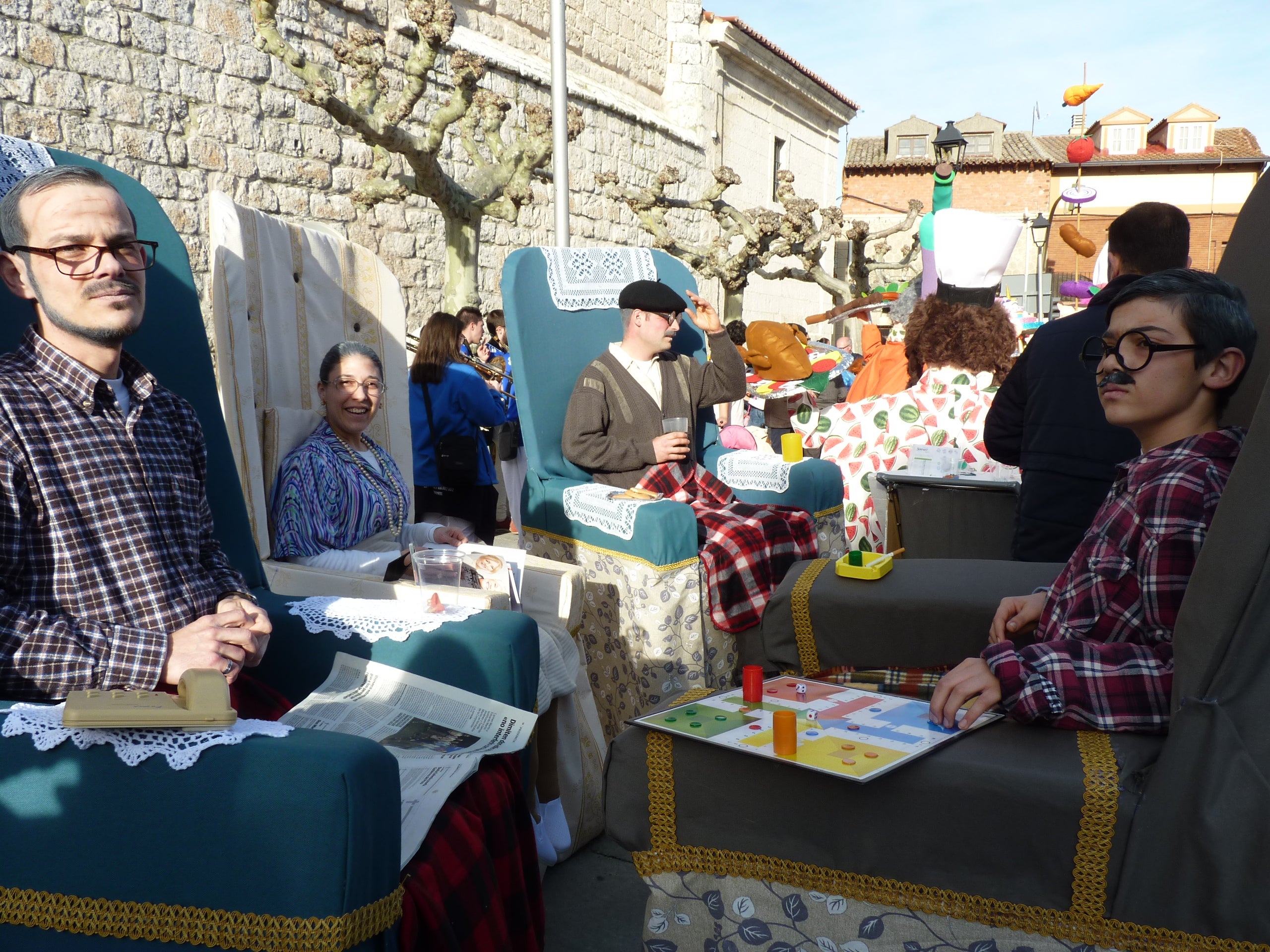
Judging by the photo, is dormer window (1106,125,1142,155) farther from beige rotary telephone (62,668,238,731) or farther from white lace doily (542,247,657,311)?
beige rotary telephone (62,668,238,731)

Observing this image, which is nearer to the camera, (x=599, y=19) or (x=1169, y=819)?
(x=1169, y=819)

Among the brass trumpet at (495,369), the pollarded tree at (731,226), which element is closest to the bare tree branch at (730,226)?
the pollarded tree at (731,226)

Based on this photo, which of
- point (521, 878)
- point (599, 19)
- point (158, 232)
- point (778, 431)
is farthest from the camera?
point (599, 19)

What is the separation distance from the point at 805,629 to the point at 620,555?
1178 mm

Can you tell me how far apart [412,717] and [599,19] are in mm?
13657

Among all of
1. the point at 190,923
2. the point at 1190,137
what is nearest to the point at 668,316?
the point at 190,923

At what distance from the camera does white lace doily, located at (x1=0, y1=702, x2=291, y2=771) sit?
1249 millimetres

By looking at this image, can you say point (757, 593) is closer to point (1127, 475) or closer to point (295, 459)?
point (295, 459)

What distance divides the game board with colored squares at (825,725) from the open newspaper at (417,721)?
1.18 ft

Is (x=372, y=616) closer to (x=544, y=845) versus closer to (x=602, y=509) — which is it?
(x=544, y=845)

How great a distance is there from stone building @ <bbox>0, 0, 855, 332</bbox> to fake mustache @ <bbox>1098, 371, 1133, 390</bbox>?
283 inches

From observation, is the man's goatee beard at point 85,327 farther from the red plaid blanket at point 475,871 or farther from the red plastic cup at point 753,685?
the red plastic cup at point 753,685

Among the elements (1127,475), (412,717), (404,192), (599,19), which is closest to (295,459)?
(412,717)

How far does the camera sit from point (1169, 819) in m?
1.22
